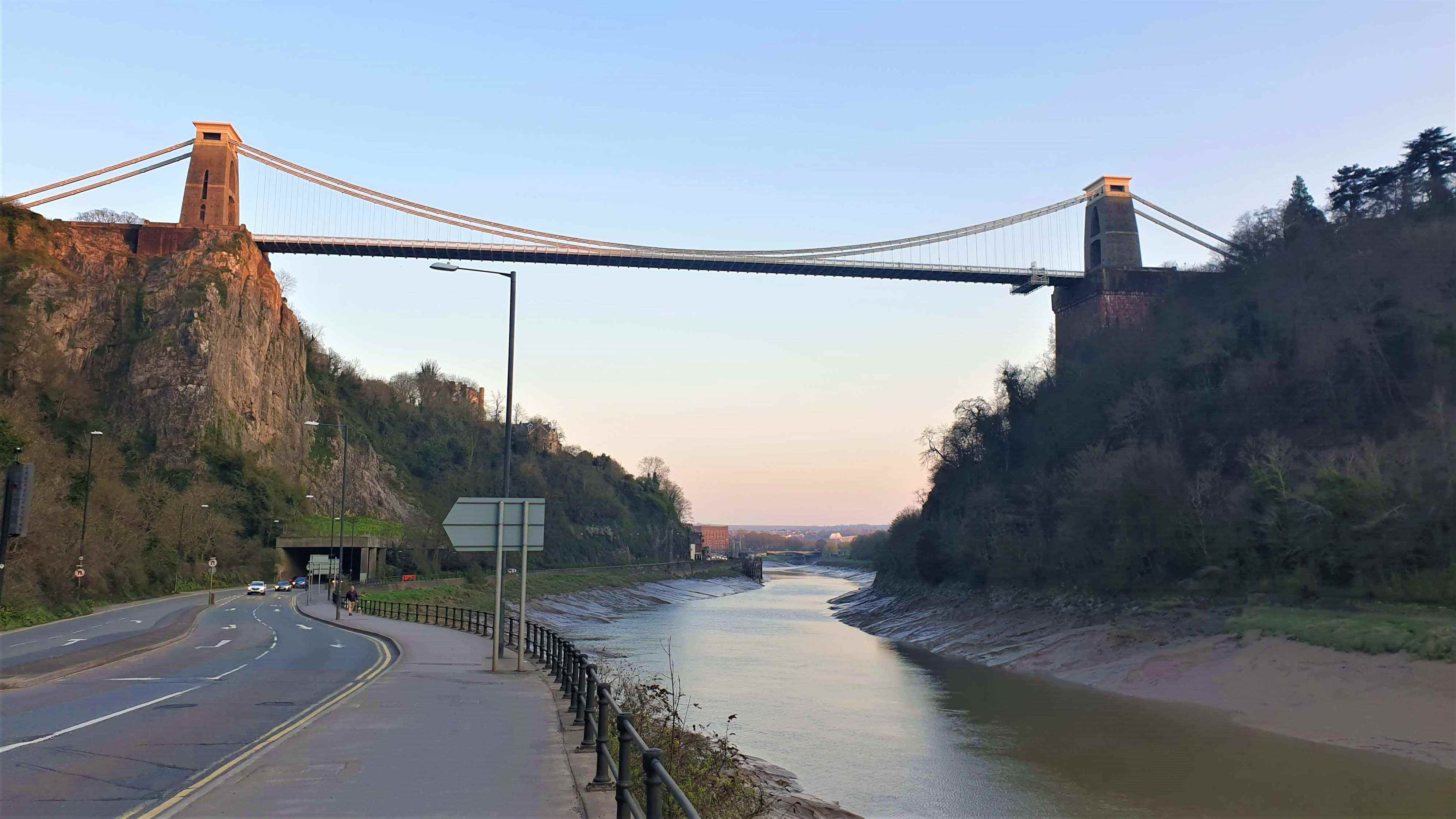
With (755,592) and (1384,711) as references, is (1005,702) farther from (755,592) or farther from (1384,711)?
(755,592)

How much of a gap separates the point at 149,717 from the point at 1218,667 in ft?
90.8

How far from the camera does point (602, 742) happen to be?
9.05 meters

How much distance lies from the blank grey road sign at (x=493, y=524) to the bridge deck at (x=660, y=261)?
198 ft

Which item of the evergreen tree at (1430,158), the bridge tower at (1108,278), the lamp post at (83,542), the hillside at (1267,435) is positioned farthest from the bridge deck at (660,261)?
the lamp post at (83,542)

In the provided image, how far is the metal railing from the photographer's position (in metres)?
5.16

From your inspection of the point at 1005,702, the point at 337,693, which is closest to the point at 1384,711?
the point at 1005,702

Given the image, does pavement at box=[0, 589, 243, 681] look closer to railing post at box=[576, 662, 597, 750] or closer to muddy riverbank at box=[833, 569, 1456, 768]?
railing post at box=[576, 662, 597, 750]

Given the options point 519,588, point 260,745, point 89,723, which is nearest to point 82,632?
point 89,723

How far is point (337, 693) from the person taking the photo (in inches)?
621

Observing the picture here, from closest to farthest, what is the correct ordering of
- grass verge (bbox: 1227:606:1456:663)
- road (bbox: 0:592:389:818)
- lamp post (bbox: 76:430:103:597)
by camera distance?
road (bbox: 0:592:389:818)
grass verge (bbox: 1227:606:1456:663)
lamp post (bbox: 76:430:103:597)

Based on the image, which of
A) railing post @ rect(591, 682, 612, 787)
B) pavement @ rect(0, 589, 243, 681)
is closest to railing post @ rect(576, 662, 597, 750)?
railing post @ rect(591, 682, 612, 787)

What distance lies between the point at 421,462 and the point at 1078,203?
77115 mm

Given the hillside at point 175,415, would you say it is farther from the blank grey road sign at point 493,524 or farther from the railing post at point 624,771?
the railing post at point 624,771

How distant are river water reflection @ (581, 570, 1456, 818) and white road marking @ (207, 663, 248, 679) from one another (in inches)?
414
